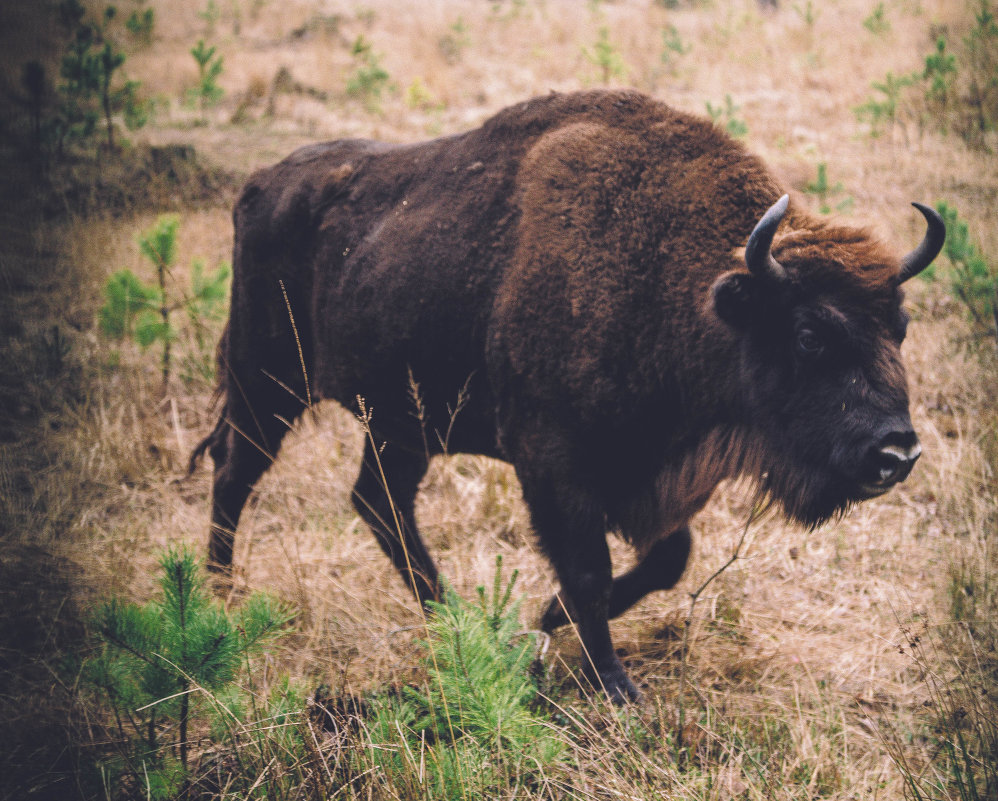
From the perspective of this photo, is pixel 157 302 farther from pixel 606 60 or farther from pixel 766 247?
pixel 606 60

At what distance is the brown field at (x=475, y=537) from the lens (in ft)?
7.70

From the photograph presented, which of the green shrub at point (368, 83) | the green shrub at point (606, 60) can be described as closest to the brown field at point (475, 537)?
the green shrub at point (368, 83)

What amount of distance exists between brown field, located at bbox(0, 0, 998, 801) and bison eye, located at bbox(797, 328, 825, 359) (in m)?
0.70

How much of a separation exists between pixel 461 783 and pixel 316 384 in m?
2.24

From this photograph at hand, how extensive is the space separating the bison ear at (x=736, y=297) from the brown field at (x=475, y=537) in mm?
753

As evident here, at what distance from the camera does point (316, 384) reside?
3.61m

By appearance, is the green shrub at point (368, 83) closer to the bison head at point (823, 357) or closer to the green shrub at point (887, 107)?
the green shrub at point (887, 107)

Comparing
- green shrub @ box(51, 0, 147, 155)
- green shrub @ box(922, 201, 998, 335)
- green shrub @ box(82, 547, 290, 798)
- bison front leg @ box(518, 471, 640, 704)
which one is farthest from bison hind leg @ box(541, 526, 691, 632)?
green shrub @ box(51, 0, 147, 155)

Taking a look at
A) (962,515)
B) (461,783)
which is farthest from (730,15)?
(461,783)

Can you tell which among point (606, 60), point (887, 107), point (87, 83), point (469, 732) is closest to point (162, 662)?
point (469, 732)

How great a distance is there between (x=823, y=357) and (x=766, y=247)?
1.30 ft

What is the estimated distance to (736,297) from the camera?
2.36 meters

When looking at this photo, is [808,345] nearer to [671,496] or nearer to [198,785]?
[671,496]

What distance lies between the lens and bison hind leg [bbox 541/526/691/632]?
3.06 metres
